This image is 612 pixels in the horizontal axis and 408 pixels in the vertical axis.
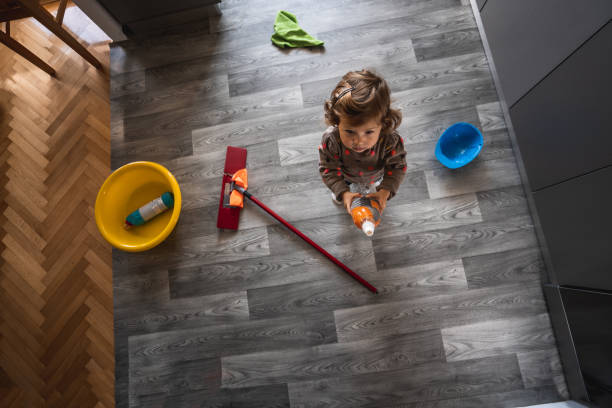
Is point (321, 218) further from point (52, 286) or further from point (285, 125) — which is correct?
point (52, 286)

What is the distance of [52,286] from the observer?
5.58 ft

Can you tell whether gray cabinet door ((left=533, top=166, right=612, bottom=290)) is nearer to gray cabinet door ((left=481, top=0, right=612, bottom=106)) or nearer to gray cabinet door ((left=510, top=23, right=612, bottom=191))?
gray cabinet door ((left=510, top=23, right=612, bottom=191))

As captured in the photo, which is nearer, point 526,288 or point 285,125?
point 526,288

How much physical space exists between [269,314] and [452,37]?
173cm

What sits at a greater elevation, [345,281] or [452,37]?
[452,37]

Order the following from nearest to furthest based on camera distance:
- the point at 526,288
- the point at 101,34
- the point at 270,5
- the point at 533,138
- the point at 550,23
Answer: the point at 550,23 → the point at 533,138 → the point at 526,288 → the point at 270,5 → the point at 101,34

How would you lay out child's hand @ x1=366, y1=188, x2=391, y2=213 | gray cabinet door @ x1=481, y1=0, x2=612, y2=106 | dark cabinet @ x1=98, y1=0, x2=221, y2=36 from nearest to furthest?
gray cabinet door @ x1=481, y1=0, x2=612, y2=106 → child's hand @ x1=366, y1=188, x2=391, y2=213 → dark cabinet @ x1=98, y1=0, x2=221, y2=36

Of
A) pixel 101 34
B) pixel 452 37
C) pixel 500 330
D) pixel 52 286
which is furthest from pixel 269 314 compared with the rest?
pixel 101 34

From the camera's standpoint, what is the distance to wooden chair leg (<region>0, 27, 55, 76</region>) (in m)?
1.55

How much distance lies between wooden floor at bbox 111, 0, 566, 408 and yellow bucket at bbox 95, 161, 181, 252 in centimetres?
11

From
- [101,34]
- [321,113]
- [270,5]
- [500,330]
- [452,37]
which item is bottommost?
[500,330]

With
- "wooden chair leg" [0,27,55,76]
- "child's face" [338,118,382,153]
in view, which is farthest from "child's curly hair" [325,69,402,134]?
"wooden chair leg" [0,27,55,76]

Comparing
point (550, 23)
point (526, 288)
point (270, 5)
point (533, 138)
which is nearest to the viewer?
point (550, 23)

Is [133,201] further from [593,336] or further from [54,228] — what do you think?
[593,336]
